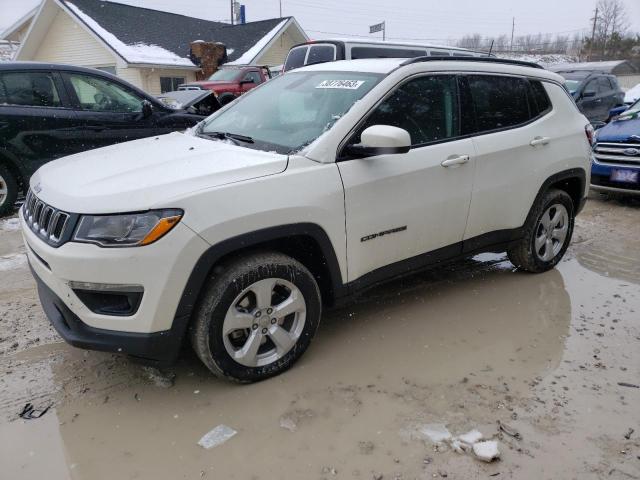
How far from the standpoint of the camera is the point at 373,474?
2305mm

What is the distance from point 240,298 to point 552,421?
1754 millimetres

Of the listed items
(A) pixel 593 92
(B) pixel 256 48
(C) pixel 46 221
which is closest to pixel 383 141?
(C) pixel 46 221

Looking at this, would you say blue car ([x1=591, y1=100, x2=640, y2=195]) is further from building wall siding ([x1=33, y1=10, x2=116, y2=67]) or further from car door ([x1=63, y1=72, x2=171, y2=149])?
building wall siding ([x1=33, y1=10, x2=116, y2=67])

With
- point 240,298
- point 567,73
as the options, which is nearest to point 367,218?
point 240,298

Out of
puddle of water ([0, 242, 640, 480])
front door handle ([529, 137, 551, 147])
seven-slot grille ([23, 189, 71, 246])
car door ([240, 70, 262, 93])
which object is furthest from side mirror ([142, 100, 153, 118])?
car door ([240, 70, 262, 93])

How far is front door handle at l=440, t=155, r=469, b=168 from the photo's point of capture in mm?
3482

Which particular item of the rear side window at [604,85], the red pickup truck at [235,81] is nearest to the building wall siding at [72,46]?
the red pickup truck at [235,81]

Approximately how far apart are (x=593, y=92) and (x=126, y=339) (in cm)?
1364

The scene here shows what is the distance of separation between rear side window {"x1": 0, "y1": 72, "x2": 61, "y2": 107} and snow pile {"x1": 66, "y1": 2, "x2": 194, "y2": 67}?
15486 millimetres

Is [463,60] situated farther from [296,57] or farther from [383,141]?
[296,57]

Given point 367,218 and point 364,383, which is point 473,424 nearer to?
point 364,383

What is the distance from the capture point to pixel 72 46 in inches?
911

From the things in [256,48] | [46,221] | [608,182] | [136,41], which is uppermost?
[136,41]

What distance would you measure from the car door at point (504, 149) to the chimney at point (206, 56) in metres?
20.9
